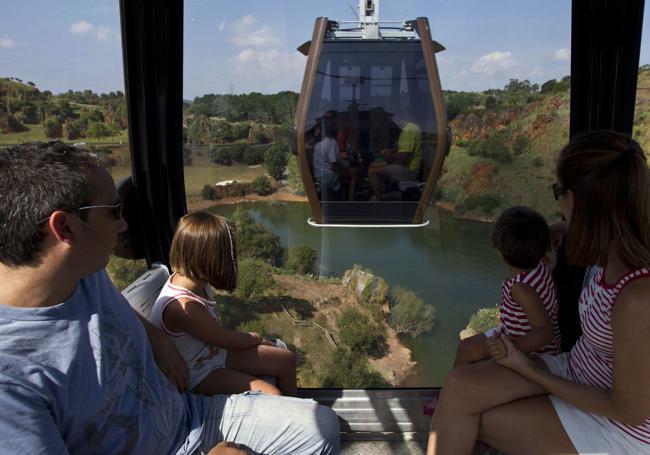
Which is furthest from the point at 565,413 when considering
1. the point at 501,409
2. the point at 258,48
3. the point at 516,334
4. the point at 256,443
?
the point at 258,48

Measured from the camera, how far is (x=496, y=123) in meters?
2.41

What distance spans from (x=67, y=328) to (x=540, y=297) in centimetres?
166

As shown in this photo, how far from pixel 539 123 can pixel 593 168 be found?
109cm

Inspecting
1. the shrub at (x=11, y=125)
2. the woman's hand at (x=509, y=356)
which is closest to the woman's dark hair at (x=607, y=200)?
the woman's hand at (x=509, y=356)

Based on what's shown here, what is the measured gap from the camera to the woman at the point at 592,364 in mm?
1220

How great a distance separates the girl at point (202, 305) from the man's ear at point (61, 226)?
2.24 feet

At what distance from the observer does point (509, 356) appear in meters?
1.55

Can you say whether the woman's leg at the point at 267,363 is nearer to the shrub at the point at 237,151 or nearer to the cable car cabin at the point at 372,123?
the cable car cabin at the point at 372,123

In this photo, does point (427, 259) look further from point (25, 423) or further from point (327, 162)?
point (25, 423)

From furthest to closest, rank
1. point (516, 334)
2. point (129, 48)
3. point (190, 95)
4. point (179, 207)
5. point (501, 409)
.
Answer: point (179, 207), point (190, 95), point (129, 48), point (516, 334), point (501, 409)

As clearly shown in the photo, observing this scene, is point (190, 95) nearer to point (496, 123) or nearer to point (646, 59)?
point (496, 123)

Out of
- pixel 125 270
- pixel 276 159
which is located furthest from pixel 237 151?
pixel 125 270

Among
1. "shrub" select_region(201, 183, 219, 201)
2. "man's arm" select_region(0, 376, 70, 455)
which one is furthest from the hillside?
"man's arm" select_region(0, 376, 70, 455)

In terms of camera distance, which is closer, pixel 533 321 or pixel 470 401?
pixel 470 401
